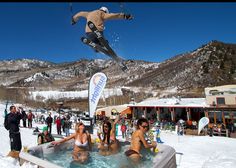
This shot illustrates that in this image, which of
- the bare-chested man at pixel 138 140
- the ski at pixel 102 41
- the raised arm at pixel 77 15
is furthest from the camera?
the raised arm at pixel 77 15

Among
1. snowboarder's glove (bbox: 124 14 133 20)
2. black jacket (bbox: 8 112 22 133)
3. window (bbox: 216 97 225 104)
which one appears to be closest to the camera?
black jacket (bbox: 8 112 22 133)

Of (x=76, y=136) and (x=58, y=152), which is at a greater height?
(x=76, y=136)

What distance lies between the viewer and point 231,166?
24.5 ft

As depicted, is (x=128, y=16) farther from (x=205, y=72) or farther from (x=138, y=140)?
(x=205, y=72)

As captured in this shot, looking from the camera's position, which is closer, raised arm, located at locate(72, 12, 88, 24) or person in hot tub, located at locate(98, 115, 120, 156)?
person in hot tub, located at locate(98, 115, 120, 156)

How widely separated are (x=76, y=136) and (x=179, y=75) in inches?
3926

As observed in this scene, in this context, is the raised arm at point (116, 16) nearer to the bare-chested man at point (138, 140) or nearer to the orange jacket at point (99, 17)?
the orange jacket at point (99, 17)

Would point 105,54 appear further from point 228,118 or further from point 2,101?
point 2,101

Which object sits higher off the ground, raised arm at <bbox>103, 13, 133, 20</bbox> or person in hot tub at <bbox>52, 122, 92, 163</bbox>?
raised arm at <bbox>103, 13, 133, 20</bbox>

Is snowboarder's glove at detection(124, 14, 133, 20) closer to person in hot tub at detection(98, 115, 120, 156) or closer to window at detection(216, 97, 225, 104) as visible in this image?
person in hot tub at detection(98, 115, 120, 156)

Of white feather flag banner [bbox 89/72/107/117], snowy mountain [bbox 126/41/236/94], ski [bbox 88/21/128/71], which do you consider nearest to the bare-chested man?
ski [bbox 88/21/128/71]

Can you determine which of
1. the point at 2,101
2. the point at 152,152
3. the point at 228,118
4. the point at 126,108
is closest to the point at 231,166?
the point at 152,152

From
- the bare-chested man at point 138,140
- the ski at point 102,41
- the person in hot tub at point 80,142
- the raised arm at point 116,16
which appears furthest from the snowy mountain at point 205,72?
the bare-chested man at point 138,140

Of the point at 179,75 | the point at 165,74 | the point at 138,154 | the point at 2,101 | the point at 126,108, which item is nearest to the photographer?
the point at 138,154
